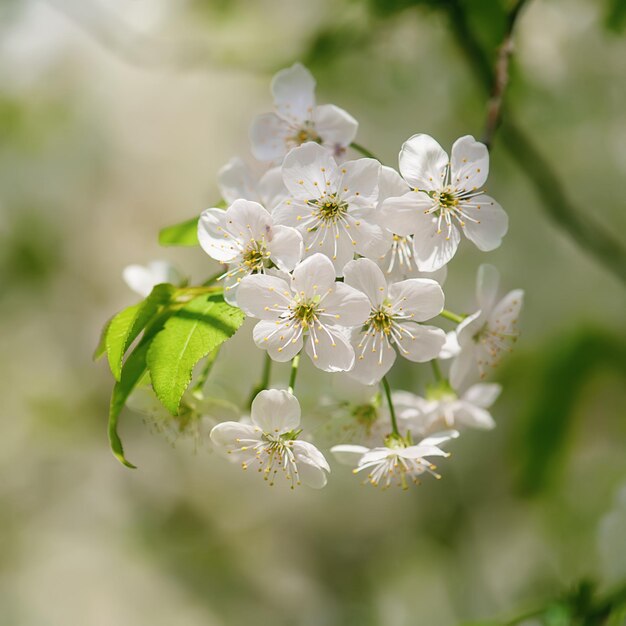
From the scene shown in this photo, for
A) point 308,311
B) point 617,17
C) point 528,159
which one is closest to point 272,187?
point 308,311

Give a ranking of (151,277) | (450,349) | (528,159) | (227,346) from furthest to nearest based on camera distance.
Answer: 1. (227,346)
2. (528,159)
3. (151,277)
4. (450,349)

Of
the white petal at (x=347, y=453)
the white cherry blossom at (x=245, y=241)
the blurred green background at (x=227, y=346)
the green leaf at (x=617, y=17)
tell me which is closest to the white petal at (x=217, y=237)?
the white cherry blossom at (x=245, y=241)

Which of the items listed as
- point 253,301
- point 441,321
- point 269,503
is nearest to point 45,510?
point 269,503

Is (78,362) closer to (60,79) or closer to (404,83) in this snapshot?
(60,79)

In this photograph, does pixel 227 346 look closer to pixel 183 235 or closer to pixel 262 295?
pixel 183 235

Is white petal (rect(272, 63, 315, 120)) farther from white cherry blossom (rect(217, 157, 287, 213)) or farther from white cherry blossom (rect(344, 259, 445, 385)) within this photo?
white cherry blossom (rect(344, 259, 445, 385))

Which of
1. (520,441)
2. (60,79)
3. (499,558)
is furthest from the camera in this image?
(60,79)
